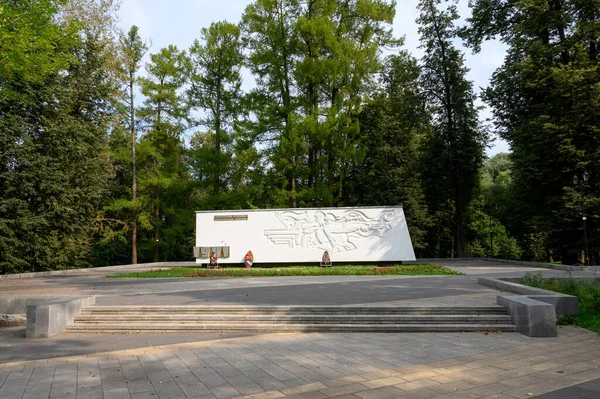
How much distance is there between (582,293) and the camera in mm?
9797

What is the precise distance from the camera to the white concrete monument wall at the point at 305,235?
21.8 m

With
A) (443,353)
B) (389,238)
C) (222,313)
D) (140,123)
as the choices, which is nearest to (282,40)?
(140,123)

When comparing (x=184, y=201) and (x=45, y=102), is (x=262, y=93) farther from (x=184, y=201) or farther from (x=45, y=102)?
(x=45, y=102)

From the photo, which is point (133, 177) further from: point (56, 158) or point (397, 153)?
point (397, 153)

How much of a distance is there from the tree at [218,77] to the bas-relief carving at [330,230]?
Answer: 9.54 meters

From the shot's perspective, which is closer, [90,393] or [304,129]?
[90,393]

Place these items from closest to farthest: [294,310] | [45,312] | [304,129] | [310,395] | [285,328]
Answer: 1. [310,395]
2. [45,312]
3. [285,328]
4. [294,310]
5. [304,129]

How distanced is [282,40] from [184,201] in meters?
15.6

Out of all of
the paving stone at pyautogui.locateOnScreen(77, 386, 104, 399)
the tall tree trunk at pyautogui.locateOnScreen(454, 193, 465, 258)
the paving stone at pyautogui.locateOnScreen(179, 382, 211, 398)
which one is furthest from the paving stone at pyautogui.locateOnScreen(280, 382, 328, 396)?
the tall tree trunk at pyautogui.locateOnScreen(454, 193, 465, 258)

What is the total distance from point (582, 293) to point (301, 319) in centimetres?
763

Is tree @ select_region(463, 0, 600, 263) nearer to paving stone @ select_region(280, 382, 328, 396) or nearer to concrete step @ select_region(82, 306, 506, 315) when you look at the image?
concrete step @ select_region(82, 306, 506, 315)

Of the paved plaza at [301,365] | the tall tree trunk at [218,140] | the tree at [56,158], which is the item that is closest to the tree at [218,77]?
the tall tree trunk at [218,140]

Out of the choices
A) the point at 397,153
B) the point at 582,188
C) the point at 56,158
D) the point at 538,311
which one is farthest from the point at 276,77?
the point at 538,311

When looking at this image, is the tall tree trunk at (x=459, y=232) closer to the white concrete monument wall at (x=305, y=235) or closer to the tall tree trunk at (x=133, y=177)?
the white concrete monument wall at (x=305, y=235)
